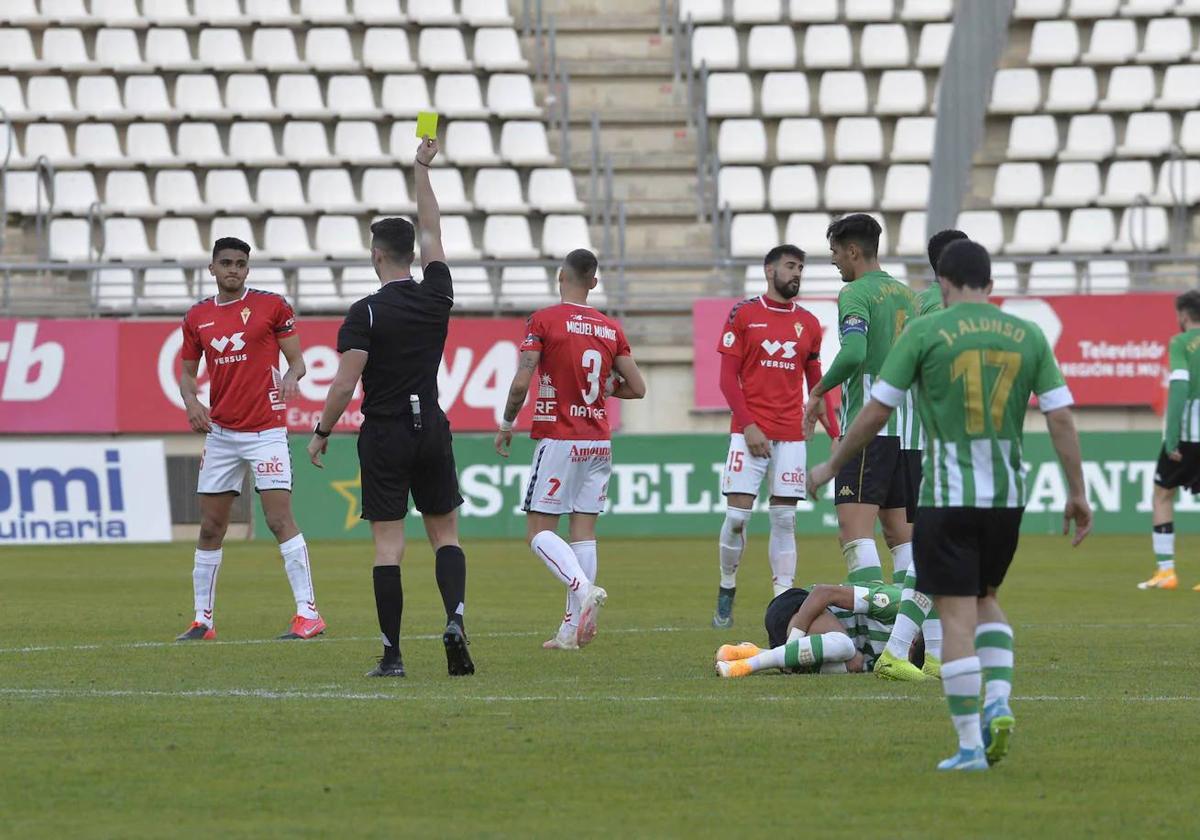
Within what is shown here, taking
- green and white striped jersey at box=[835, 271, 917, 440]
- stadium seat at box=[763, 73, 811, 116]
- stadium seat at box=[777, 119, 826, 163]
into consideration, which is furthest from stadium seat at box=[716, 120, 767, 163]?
green and white striped jersey at box=[835, 271, 917, 440]

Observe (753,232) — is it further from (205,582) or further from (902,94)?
(205,582)

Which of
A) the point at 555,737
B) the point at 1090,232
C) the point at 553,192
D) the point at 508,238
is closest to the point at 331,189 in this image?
the point at 508,238

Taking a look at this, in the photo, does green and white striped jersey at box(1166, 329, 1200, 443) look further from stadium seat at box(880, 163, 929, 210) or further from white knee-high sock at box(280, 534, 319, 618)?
stadium seat at box(880, 163, 929, 210)

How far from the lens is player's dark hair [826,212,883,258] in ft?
34.3

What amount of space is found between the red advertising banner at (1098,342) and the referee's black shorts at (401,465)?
15012 mm

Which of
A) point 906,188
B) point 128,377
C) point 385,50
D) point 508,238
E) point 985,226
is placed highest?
point 385,50

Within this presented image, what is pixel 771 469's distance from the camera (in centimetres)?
1288

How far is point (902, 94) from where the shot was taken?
30.0m

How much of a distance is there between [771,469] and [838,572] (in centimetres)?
509

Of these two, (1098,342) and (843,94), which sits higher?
(843,94)

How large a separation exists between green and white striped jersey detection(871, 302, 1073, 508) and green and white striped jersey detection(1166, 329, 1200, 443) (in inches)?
384

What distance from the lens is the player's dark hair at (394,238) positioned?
31.4 ft

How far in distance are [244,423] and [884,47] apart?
67.6ft

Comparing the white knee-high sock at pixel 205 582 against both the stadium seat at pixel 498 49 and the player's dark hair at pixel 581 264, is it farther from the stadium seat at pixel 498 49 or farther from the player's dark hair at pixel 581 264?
the stadium seat at pixel 498 49
